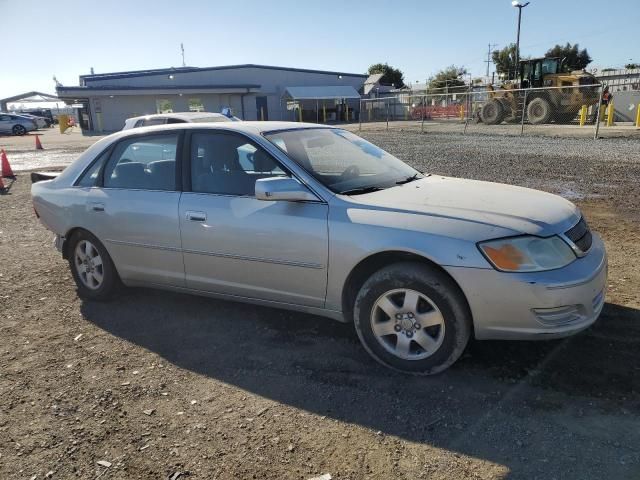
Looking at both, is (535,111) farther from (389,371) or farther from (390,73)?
(390,73)

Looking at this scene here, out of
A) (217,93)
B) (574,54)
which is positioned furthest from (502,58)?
(217,93)

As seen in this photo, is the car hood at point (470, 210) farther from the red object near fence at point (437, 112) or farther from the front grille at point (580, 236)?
the red object near fence at point (437, 112)

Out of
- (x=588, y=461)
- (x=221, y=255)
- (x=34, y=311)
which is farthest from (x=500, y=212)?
(x=34, y=311)

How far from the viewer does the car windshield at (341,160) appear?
3800 millimetres

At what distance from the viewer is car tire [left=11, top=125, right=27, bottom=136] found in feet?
128

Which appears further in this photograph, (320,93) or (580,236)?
(320,93)

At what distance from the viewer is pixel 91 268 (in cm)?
475

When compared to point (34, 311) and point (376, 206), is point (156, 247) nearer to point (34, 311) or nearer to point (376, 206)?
point (34, 311)

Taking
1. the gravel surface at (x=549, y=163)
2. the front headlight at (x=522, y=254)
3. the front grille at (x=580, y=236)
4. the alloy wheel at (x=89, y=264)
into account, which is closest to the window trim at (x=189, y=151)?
the alloy wheel at (x=89, y=264)

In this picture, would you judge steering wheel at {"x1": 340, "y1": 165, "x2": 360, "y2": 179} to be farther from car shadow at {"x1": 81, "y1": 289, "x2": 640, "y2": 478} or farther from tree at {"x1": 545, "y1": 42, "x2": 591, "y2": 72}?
tree at {"x1": 545, "y1": 42, "x2": 591, "y2": 72}

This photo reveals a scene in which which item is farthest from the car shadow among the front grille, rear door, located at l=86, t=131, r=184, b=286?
the front grille

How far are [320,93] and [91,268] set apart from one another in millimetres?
44648

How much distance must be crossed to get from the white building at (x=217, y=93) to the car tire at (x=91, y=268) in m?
36.4

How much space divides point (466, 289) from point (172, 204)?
235 cm
